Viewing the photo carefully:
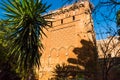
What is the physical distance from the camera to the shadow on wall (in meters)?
24.4

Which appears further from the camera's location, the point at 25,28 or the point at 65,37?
the point at 65,37

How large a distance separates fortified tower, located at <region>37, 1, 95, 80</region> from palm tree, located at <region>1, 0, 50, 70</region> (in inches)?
466

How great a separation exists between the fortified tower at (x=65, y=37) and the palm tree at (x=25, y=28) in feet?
38.9

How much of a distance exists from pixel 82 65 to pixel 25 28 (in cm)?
1240

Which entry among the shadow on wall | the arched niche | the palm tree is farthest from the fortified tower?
the palm tree

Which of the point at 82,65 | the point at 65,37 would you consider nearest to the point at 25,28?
the point at 82,65

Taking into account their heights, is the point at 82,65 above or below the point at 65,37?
below

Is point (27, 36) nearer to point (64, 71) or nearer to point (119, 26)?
point (119, 26)

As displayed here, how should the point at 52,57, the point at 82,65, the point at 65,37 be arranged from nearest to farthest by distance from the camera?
the point at 82,65, the point at 65,37, the point at 52,57

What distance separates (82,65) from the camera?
2478 cm

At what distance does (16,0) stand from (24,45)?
109 inches

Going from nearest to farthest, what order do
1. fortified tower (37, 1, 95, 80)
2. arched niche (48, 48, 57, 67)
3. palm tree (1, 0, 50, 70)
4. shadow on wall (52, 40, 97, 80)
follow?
palm tree (1, 0, 50, 70) → shadow on wall (52, 40, 97, 80) → fortified tower (37, 1, 95, 80) → arched niche (48, 48, 57, 67)

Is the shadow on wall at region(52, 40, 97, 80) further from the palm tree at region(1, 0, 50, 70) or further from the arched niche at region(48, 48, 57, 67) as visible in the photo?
the palm tree at region(1, 0, 50, 70)

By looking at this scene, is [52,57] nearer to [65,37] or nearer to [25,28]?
[65,37]
